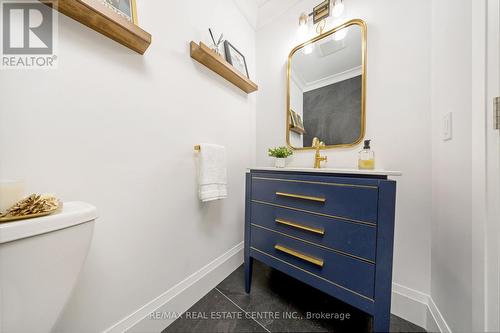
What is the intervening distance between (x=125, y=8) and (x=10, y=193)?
83cm

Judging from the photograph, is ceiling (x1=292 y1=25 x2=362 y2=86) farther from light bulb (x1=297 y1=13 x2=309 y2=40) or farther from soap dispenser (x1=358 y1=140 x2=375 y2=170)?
soap dispenser (x1=358 y1=140 x2=375 y2=170)

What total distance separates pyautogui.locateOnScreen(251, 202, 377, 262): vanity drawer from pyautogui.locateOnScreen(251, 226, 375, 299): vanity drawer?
1.5 inches

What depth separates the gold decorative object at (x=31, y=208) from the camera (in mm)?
410

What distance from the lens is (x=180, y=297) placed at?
0.94 m

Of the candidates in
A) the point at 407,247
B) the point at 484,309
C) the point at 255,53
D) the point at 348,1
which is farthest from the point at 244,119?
the point at 484,309

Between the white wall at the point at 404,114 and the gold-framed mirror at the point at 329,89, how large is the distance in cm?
6

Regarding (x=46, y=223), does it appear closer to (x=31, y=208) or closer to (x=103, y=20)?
(x=31, y=208)

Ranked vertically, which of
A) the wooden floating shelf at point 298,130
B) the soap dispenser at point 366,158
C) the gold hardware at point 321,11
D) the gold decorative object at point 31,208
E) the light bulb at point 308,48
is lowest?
the gold decorative object at point 31,208

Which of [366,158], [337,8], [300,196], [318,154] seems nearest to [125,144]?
[300,196]

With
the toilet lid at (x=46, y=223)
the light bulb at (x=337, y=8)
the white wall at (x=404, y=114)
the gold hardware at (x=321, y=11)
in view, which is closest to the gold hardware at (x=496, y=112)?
the white wall at (x=404, y=114)

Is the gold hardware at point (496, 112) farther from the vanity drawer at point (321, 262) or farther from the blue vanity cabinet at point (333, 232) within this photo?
the vanity drawer at point (321, 262)

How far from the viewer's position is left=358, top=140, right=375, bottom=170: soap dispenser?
97 centimetres

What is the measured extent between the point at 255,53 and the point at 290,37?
374 mm
